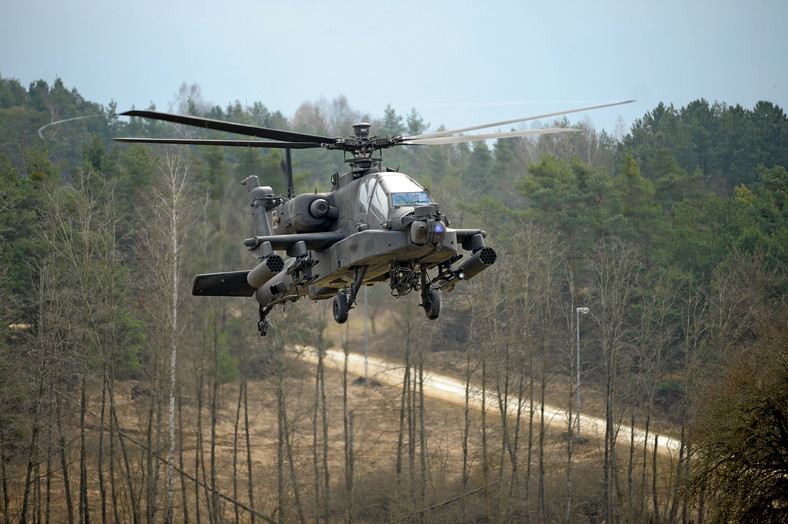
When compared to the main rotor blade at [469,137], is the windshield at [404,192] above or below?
below

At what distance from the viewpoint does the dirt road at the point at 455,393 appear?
1385 inches

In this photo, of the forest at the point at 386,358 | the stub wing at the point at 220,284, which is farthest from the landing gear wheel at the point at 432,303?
the forest at the point at 386,358

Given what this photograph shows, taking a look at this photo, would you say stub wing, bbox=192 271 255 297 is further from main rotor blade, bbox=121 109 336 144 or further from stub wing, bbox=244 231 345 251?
main rotor blade, bbox=121 109 336 144

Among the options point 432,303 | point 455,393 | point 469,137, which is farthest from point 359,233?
point 455,393

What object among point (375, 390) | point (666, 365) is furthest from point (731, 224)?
point (375, 390)

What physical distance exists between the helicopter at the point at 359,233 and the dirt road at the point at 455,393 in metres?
15.9

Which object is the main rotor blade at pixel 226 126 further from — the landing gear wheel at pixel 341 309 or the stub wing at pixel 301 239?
the landing gear wheel at pixel 341 309

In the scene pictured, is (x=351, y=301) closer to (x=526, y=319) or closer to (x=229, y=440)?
(x=526, y=319)

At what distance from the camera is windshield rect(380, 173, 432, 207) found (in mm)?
13430

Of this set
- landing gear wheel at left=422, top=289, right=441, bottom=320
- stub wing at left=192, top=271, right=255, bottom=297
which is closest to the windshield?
landing gear wheel at left=422, top=289, right=441, bottom=320

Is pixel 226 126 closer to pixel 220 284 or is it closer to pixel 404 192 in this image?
pixel 404 192

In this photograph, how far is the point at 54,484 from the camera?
3491cm

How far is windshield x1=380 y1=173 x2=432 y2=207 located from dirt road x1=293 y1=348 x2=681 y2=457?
676 inches

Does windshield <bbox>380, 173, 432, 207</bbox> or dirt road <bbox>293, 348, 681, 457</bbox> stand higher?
windshield <bbox>380, 173, 432, 207</bbox>
